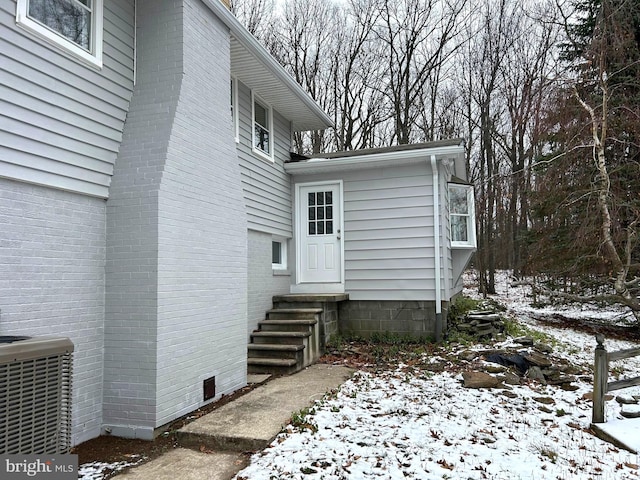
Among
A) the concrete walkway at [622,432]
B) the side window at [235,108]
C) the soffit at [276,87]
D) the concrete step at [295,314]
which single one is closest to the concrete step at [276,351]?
the concrete step at [295,314]

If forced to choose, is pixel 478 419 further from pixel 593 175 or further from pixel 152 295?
pixel 593 175

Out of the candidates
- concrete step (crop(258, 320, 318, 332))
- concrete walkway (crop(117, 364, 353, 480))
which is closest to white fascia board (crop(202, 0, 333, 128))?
concrete step (crop(258, 320, 318, 332))

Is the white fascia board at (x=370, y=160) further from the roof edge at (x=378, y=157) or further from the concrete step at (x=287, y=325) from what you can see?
the concrete step at (x=287, y=325)

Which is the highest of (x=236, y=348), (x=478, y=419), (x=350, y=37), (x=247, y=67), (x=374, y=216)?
(x=350, y=37)

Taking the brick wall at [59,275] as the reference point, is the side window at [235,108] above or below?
above

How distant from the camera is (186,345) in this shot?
4707mm

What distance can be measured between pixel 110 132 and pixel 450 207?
6971 mm

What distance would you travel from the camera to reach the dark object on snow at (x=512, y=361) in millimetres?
6465

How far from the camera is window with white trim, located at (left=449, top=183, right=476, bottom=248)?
947 cm

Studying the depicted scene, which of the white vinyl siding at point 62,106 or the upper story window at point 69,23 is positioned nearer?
the white vinyl siding at point 62,106

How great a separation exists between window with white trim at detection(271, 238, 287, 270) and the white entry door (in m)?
0.31

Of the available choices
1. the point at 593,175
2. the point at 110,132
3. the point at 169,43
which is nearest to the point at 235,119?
the point at 169,43

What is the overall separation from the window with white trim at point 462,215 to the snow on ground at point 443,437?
4.06 metres

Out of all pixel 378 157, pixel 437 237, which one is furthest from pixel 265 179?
pixel 437 237
